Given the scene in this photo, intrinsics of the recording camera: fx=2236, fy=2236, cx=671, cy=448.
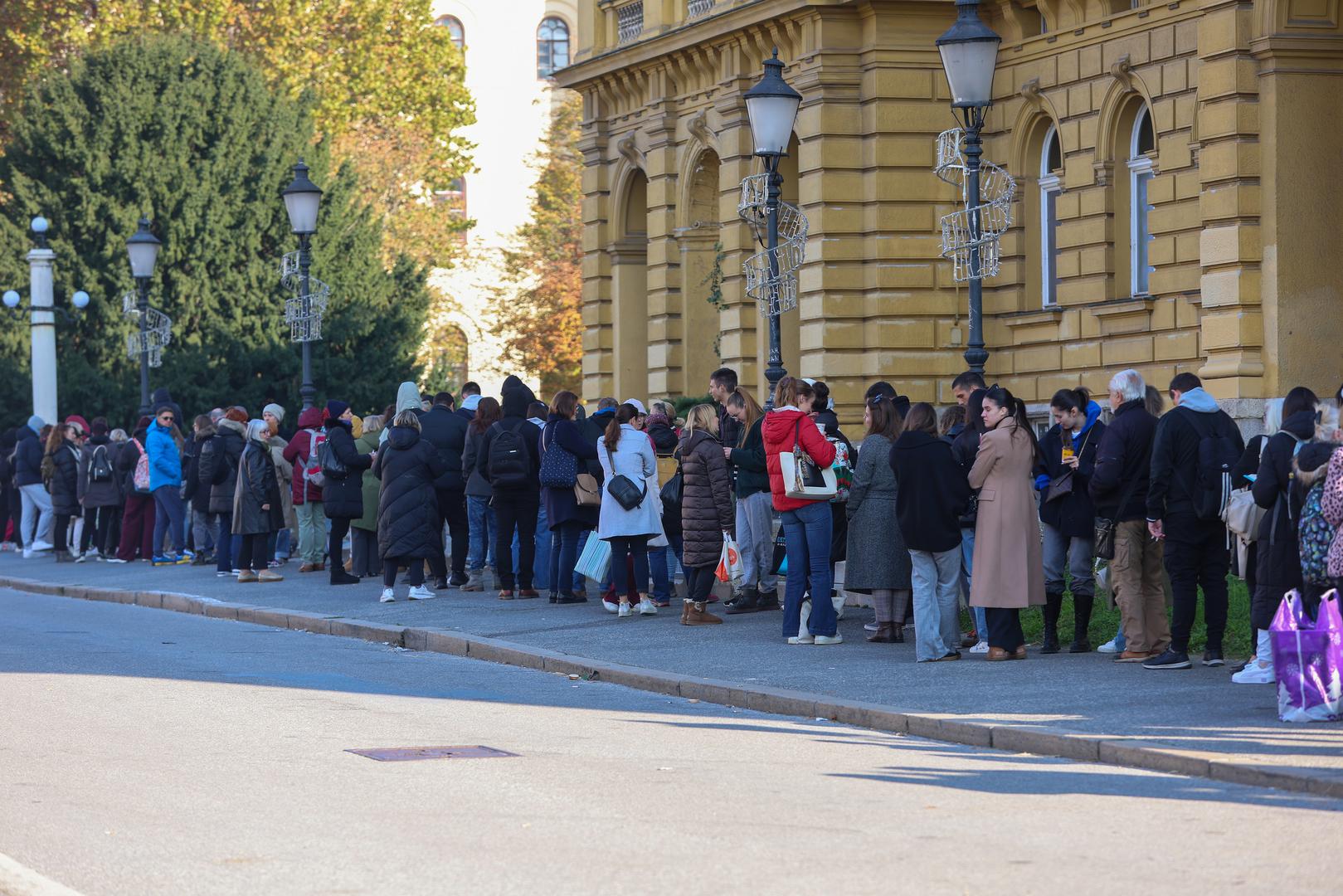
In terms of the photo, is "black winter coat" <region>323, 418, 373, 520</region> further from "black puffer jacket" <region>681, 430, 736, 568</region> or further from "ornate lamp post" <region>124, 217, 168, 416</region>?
"ornate lamp post" <region>124, 217, 168, 416</region>

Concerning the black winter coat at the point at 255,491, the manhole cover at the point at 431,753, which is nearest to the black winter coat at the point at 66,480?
the black winter coat at the point at 255,491

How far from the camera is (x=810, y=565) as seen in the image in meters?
15.8

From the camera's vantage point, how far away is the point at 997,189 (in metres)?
27.6

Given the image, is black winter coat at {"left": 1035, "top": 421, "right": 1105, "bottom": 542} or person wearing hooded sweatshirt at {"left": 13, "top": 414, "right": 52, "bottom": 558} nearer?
black winter coat at {"left": 1035, "top": 421, "right": 1105, "bottom": 542}

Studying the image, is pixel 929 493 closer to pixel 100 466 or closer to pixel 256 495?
pixel 256 495

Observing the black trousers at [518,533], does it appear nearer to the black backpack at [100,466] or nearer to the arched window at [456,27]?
the black backpack at [100,466]

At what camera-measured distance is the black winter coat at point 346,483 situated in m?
21.7

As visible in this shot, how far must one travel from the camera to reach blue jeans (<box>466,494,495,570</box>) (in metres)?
21.3

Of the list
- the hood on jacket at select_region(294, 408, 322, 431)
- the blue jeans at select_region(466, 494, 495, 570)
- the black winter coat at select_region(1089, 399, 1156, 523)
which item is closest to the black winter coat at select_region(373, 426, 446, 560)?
the blue jeans at select_region(466, 494, 495, 570)

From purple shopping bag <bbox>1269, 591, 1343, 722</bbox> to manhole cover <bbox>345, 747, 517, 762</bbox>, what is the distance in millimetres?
3909

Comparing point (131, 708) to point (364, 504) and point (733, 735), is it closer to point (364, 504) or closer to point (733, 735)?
point (733, 735)

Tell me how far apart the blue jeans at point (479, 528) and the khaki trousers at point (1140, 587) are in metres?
8.28

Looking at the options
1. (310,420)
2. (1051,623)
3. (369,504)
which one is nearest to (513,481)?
(369,504)

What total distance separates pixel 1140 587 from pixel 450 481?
9034 mm
